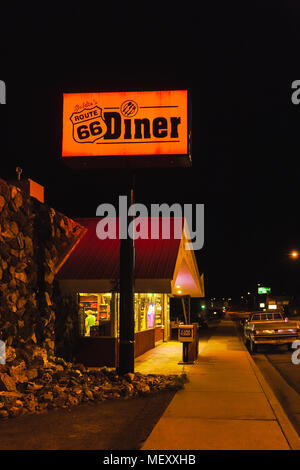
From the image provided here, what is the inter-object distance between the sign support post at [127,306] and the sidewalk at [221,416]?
5.09ft

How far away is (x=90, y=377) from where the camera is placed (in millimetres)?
12219

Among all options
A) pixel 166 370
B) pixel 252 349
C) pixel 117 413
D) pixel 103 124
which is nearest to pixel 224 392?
pixel 117 413

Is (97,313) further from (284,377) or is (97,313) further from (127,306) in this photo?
(284,377)

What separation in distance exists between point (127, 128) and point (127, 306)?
441 cm

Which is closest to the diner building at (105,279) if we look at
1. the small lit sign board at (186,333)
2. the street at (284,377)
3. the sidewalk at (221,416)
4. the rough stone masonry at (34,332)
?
the small lit sign board at (186,333)

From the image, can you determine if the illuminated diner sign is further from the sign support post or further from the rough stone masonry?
the rough stone masonry

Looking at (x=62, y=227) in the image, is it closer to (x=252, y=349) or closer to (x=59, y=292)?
(x=59, y=292)

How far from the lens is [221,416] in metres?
8.66

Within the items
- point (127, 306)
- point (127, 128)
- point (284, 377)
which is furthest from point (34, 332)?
point (284, 377)

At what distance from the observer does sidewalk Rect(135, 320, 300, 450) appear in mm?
6859

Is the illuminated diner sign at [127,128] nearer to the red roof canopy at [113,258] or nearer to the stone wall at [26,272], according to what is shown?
the stone wall at [26,272]

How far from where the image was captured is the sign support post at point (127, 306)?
1248 cm

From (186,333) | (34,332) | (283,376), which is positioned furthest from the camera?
(186,333)
